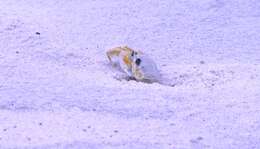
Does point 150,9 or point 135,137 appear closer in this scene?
point 135,137

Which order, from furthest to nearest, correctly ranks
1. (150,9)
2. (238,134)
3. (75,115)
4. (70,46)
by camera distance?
(150,9)
(70,46)
(75,115)
(238,134)

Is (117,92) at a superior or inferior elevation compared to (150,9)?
inferior

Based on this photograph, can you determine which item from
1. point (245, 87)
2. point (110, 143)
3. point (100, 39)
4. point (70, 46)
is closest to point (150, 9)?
point (100, 39)

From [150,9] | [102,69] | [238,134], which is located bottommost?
[238,134]

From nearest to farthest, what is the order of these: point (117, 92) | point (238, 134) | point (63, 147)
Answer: point (63, 147)
point (238, 134)
point (117, 92)

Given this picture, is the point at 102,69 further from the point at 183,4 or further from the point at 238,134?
the point at 183,4

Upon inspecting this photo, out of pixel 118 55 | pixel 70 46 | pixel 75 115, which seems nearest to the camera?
pixel 75 115

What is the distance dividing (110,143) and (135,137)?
19 cm

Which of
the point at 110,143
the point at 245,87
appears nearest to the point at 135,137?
the point at 110,143

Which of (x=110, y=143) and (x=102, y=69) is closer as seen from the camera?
(x=110, y=143)

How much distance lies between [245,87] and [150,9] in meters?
2.57

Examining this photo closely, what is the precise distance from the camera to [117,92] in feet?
13.7

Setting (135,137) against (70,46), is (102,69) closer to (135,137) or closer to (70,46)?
(70,46)

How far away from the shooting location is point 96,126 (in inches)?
141
